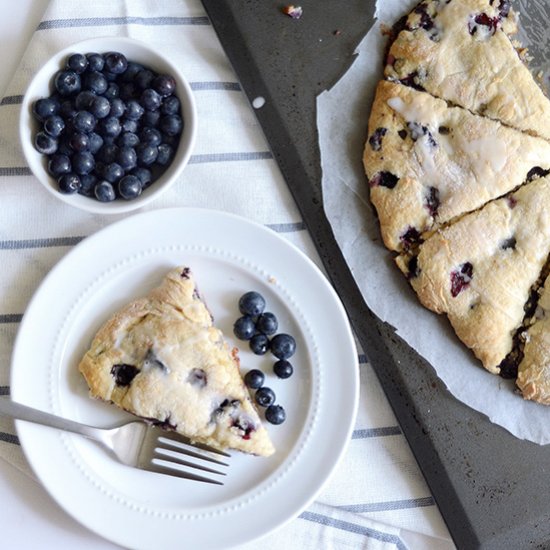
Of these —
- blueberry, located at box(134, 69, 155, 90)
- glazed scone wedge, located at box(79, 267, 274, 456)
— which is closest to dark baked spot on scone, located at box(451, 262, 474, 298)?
glazed scone wedge, located at box(79, 267, 274, 456)

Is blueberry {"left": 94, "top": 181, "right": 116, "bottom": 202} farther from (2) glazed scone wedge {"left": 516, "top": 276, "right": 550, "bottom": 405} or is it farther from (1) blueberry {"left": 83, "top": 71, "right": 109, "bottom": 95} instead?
(2) glazed scone wedge {"left": 516, "top": 276, "right": 550, "bottom": 405}

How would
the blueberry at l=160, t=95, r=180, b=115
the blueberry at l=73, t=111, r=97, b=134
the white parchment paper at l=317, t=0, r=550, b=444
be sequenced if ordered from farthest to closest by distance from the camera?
the white parchment paper at l=317, t=0, r=550, b=444 → the blueberry at l=160, t=95, r=180, b=115 → the blueberry at l=73, t=111, r=97, b=134

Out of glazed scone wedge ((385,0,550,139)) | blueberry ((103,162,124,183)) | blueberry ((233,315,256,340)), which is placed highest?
glazed scone wedge ((385,0,550,139))

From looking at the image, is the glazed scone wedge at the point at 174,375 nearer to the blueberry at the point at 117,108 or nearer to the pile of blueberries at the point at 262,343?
the pile of blueberries at the point at 262,343

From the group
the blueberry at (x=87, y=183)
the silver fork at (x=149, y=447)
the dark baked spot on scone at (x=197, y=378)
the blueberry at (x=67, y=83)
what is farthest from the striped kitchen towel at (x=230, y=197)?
the dark baked spot on scone at (x=197, y=378)

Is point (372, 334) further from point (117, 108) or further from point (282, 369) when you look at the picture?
point (117, 108)

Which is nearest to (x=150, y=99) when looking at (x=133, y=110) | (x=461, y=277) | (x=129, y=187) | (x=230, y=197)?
(x=133, y=110)
